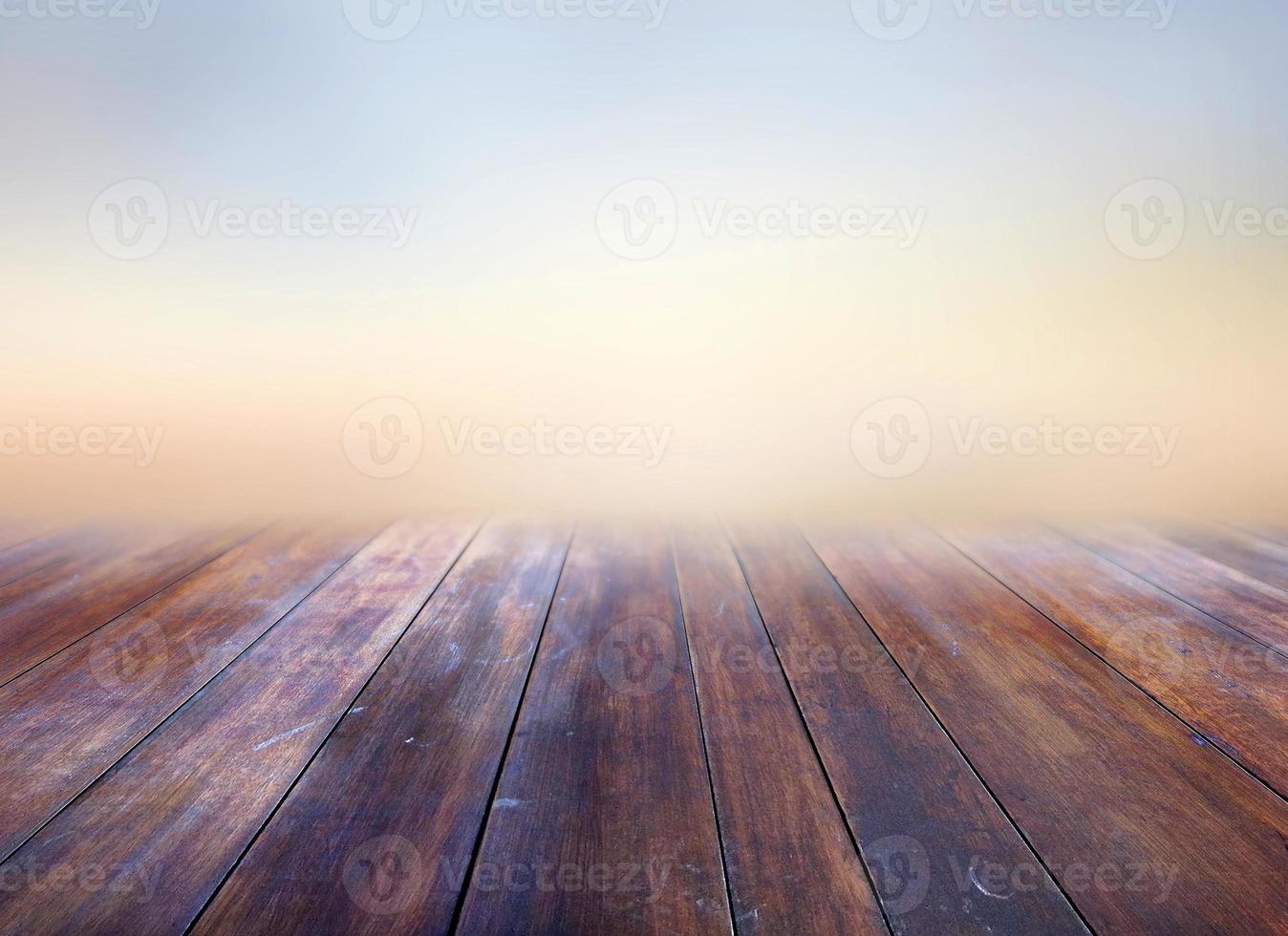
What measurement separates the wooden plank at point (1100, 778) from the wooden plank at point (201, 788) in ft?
2.29

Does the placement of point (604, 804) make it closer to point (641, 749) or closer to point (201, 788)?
point (641, 749)

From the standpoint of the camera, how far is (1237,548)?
5.94 feet

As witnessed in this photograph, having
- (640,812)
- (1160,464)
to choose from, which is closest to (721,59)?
(1160,464)

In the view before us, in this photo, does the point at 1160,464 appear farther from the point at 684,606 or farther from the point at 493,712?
the point at 493,712

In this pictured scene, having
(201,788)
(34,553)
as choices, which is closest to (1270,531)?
(201,788)

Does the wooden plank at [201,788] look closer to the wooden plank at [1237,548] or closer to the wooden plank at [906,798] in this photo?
the wooden plank at [906,798]

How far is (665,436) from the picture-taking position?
2.36m

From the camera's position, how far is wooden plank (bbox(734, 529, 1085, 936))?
0.66 m

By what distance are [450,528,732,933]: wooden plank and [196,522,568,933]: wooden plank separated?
34 mm

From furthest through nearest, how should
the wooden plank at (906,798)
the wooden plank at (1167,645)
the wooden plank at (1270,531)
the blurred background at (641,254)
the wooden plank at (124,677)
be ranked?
1. the blurred background at (641,254)
2. the wooden plank at (1270,531)
3. the wooden plank at (1167,645)
4. the wooden plank at (124,677)
5. the wooden plank at (906,798)

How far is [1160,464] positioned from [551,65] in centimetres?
209

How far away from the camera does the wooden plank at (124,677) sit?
33.8 inches

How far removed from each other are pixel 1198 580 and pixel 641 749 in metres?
1.29

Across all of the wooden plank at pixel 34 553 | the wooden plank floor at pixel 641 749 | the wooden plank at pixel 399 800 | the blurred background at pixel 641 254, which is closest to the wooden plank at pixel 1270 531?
the blurred background at pixel 641 254
